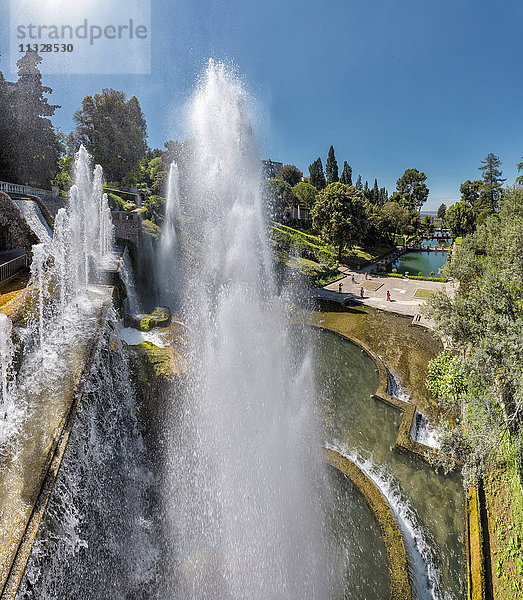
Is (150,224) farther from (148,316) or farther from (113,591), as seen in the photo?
(113,591)

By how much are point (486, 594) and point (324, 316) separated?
1405 cm

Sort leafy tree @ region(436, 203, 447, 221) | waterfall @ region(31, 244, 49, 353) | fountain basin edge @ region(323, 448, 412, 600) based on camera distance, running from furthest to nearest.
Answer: leafy tree @ region(436, 203, 447, 221), waterfall @ region(31, 244, 49, 353), fountain basin edge @ region(323, 448, 412, 600)

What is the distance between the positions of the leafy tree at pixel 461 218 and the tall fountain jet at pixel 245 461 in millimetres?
45464

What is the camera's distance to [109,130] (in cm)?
3012

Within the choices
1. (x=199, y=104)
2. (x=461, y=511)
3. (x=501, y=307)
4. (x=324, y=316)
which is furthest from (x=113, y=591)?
(x=199, y=104)

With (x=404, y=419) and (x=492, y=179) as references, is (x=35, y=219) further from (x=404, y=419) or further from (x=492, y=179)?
(x=492, y=179)

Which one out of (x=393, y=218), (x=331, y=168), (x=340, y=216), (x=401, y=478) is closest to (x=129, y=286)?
(x=401, y=478)

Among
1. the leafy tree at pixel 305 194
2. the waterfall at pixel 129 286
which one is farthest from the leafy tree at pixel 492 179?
the waterfall at pixel 129 286

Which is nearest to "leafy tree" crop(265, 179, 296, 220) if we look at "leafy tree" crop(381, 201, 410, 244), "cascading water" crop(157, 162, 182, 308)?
"leafy tree" crop(381, 201, 410, 244)

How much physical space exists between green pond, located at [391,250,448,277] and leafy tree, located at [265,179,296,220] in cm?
1908

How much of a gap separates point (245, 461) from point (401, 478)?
4.26 metres

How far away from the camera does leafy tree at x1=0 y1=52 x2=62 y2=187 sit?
20.8 metres

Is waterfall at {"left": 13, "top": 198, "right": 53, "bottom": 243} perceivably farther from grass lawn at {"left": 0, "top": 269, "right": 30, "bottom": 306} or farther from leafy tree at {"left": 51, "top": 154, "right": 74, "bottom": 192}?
leafy tree at {"left": 51, "top": 154, "right": 74, "bottom": 192}

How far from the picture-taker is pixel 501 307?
7645 millimetres
